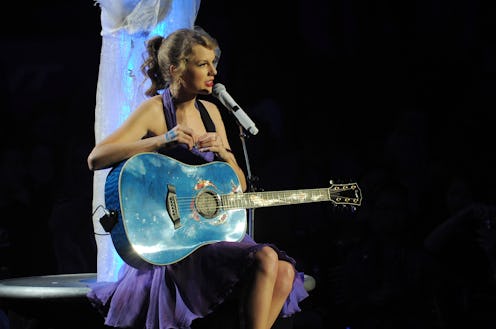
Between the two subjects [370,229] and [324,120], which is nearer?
[370,229]

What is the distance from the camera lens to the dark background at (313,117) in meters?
4.05

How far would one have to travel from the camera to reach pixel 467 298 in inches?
140

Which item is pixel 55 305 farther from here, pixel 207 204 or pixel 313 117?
pixel 313 117

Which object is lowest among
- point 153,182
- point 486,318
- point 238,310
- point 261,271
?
point 486,318

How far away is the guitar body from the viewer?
224cm

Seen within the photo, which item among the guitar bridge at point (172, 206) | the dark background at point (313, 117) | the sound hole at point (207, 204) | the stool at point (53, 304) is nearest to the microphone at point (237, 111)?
the sound hole at point (207, 204)

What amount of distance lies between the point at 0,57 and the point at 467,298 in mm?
3734

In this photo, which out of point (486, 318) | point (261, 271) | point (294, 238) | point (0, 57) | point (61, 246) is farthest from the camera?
point (0, 57)

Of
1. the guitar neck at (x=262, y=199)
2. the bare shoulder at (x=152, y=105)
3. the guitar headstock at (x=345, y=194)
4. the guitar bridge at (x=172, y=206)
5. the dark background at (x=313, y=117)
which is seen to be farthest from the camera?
the dark background at (x=313, y=117)

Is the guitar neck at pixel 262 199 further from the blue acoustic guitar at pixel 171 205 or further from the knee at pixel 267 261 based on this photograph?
the knee at pixel 267 261

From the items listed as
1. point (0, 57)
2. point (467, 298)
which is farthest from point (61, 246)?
point (467, 298)

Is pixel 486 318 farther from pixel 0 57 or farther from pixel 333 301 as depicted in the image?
pixel 0 57

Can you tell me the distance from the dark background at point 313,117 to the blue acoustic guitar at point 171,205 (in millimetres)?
1406

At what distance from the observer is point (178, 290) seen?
2.30 meters
